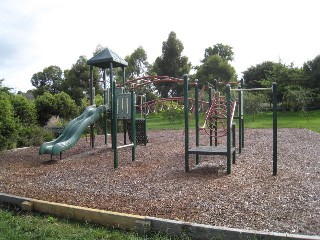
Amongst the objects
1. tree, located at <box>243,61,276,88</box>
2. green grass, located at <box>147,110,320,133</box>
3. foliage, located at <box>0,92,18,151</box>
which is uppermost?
tree, located at <box>243,61,276,88</box>

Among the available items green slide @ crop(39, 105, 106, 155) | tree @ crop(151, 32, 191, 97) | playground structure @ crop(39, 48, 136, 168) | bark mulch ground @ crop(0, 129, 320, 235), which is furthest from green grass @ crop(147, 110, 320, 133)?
tree @ crop(151, 32, 191, 97)

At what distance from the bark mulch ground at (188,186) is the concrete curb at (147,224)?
11.5 inches

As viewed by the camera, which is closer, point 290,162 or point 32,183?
point 32,183

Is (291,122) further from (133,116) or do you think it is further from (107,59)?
(133,116)

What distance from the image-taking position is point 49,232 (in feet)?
12.4

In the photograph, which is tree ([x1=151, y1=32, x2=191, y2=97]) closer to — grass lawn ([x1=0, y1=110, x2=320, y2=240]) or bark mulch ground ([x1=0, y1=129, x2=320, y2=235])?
bark mulch ground ([x1=0, y1=129, x2=320, y2=235])

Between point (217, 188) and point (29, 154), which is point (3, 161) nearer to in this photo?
point (29, 154)

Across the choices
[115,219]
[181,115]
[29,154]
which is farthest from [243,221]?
[181,115]

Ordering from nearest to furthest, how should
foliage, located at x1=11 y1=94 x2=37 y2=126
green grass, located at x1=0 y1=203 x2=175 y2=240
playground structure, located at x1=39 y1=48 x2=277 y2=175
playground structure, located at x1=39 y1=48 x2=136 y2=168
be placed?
green grass, located at x1=0 y1=203 x2=175 y2=240 < playground structure, located at x1=39 y1=48 x2=277 y2=175 < playground structure, located at x1=39 y1=48 x2=136 y2=168 < foliage, located at x1=11 y1=94 x2=37 y2=126

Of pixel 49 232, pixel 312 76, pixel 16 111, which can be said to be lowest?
pixel 49 232

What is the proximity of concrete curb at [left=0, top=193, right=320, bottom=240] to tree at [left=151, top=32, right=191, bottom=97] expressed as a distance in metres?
37.5

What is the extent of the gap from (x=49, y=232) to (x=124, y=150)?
247 inches

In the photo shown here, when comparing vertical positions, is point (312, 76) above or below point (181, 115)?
above

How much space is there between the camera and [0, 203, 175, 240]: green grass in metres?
3.67
